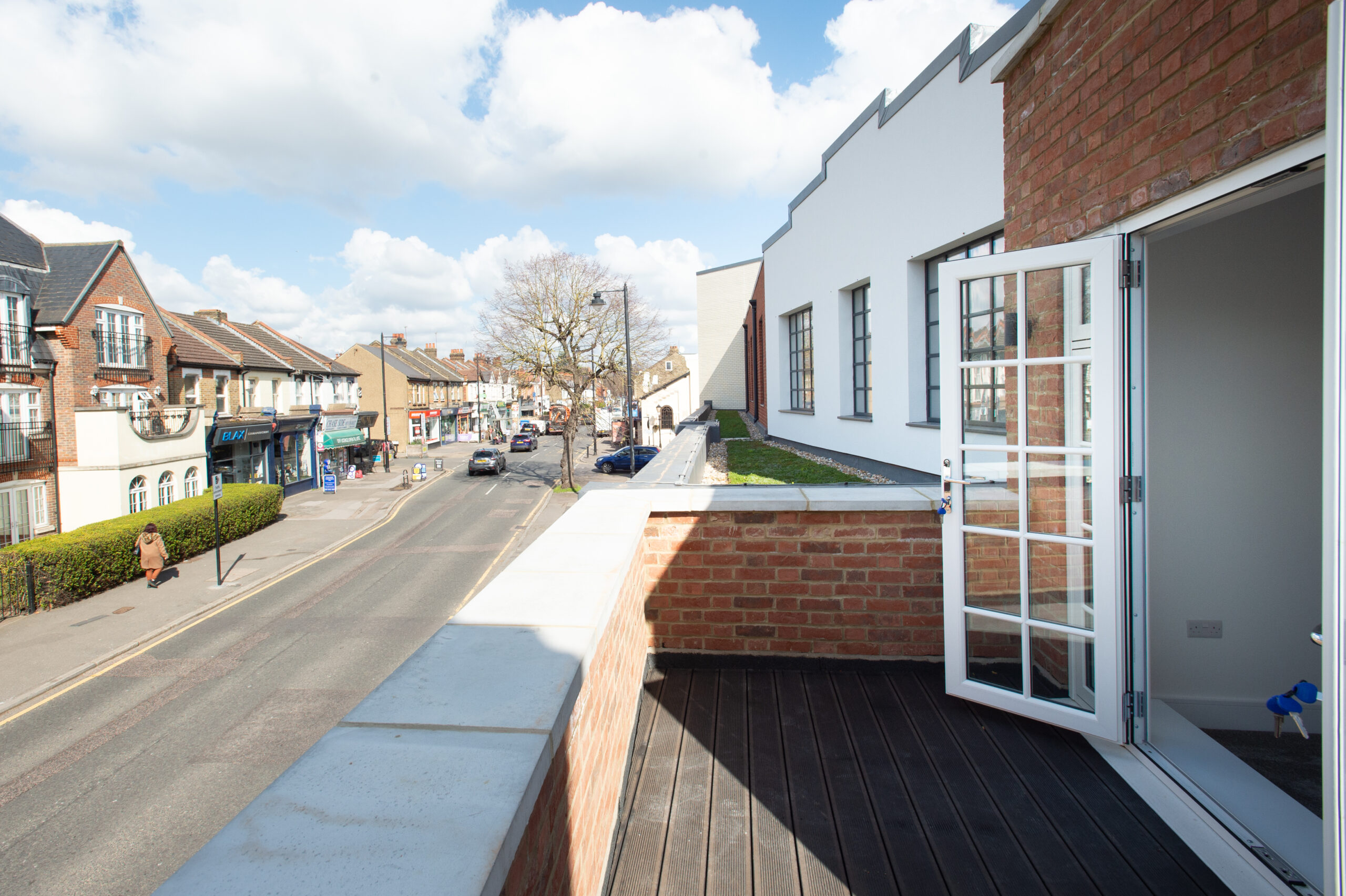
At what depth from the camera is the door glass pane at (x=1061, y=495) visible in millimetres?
3117

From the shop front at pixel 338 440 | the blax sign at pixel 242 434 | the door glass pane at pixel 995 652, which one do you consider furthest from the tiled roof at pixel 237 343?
the door glass pane at pixel 995 652

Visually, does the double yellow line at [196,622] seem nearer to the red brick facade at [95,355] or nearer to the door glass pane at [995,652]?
the red brick facade at [95,355]

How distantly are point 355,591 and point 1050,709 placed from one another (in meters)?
14.8

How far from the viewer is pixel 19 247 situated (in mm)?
19156

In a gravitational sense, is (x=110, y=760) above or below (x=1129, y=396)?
below

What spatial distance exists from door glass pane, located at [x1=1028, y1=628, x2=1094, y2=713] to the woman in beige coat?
17.9m

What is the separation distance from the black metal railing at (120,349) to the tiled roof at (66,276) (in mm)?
1113

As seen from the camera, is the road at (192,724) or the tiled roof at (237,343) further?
the tiled roof at (237,343)

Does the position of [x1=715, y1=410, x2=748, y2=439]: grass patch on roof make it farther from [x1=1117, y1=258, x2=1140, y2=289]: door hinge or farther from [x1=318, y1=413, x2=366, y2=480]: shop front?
[x1=318, y1=413, x2=366, y2=480]: shop front

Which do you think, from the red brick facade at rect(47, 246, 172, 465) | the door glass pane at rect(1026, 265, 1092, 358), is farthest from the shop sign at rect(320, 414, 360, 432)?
the door glass pane at rect(1026, 265, 1092, 358)

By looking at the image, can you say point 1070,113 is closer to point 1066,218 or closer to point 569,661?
point 1066,218

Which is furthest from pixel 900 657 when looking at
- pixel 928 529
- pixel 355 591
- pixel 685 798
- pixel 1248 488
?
pixel 355 591

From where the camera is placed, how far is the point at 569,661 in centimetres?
193

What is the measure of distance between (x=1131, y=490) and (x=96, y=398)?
24.6 m
